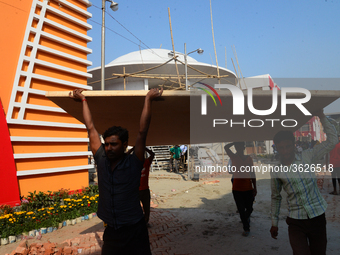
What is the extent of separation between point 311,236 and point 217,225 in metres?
3.33

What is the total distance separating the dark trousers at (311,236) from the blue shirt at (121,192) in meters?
1.63

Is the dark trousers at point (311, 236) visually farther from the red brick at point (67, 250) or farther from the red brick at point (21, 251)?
the red brick at point (21, 251)

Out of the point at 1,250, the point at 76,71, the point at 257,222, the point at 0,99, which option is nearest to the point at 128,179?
the point at 1,250

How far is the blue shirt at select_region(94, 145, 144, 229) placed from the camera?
89.4 inches

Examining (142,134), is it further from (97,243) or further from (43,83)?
(43,83)

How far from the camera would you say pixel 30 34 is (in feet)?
22.1

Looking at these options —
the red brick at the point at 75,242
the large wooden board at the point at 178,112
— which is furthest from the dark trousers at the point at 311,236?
the red brick at the point at 75,242

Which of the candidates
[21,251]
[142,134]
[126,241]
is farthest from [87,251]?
[142,134]

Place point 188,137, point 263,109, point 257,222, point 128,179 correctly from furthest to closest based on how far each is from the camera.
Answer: point 257,222, point 188,137, point 263,109, point 128,179

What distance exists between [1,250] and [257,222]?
515cm

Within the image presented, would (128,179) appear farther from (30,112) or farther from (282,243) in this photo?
(30,112)

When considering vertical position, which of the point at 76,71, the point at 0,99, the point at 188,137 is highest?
the point at 76,71

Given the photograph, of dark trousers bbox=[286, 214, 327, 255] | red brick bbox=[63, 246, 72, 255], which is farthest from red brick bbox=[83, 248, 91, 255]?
dark trousers bbox=[286, 214, 327, 255]

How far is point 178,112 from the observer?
3467 mm
